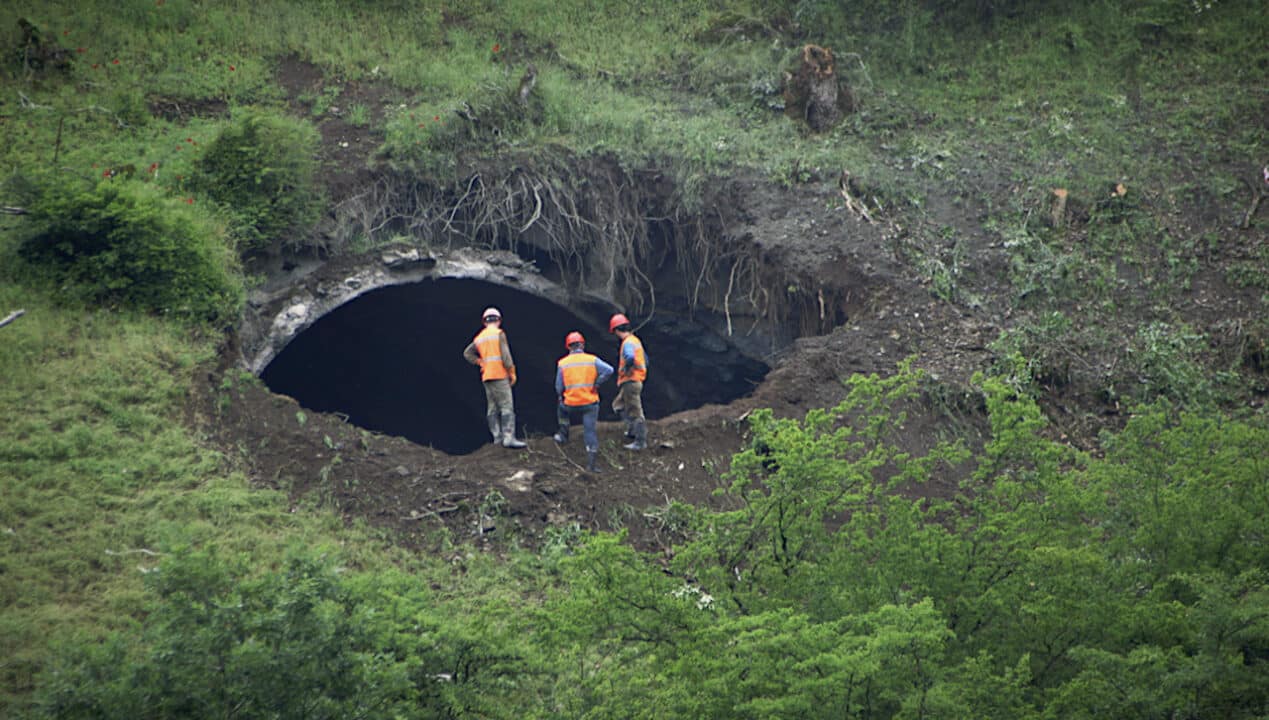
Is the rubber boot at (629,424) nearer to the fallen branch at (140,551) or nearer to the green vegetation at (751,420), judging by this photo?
the green vegetation at (751,420)

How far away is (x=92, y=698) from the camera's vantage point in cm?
635

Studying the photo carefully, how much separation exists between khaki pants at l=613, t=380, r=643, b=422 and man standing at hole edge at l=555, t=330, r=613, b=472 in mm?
273

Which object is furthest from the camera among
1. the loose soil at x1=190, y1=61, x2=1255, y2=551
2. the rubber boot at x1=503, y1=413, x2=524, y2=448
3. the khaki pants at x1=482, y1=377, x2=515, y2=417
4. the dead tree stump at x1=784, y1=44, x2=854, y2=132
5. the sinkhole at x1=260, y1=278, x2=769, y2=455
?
the dead tree stump at x1=784, y1=44, x2=854, y2=132

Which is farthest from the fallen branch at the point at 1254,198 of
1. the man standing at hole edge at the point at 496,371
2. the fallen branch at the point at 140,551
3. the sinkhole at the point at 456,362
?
the fallen branch at the point at 140,551

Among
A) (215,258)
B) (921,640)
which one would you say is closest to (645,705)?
(921,640)

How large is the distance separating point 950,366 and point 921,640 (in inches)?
274

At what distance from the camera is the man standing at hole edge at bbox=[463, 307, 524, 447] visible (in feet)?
37.4

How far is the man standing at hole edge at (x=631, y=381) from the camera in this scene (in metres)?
11.4

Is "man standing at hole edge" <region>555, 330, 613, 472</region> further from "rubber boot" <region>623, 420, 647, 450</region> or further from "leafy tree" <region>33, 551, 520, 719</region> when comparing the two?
"leafy tree" <region>33, 551, 520, 719</region>

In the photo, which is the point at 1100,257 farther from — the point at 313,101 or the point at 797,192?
the point at 313,101

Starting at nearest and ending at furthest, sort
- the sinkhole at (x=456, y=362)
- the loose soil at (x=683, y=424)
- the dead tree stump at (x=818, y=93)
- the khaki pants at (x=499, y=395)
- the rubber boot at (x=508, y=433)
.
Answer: the loose soil at (x=683, y=424)
the khaki pants at (x=499, y=395)
the rubber boot at (x=508, y=433)
the sinkhole at (x=456, y=362)
the dead tree stump at (x=818, y=93)

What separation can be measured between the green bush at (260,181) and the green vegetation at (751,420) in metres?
0.05

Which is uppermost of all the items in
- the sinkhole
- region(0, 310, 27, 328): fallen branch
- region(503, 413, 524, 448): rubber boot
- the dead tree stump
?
the dead tree stump

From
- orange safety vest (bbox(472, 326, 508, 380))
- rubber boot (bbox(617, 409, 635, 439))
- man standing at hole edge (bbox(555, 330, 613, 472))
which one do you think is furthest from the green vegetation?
orange safety vest (bbox(472, 326, 508, 380))
